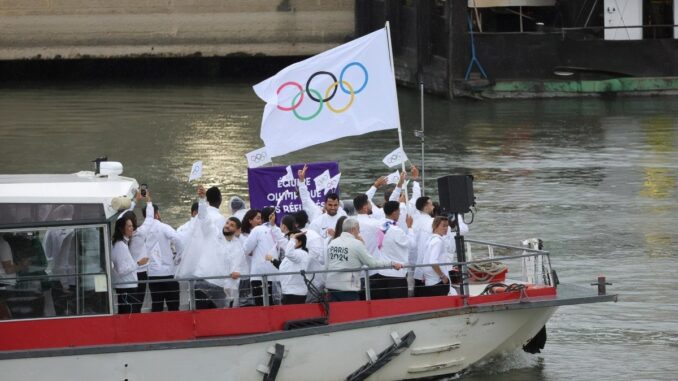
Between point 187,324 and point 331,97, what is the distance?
12.2 ft

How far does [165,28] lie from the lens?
40.6 m

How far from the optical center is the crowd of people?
40.8 ft

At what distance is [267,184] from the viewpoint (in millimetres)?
15828

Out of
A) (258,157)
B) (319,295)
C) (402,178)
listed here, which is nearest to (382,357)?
(319,295)

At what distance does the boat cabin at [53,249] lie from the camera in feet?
38.1

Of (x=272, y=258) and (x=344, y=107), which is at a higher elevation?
(x=344, y=107)

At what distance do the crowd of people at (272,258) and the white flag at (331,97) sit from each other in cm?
143

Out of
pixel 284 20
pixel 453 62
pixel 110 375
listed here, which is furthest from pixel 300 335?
pixel 284 20

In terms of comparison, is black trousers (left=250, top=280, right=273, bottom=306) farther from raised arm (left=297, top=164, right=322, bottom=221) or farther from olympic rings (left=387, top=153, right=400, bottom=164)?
olympic rings (left=387, top=153, right=400, bottom=164)

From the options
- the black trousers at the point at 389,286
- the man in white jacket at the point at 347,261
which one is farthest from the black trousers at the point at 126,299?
the black trousers at the point at 389,286

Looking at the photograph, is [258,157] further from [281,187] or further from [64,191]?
[64,191]

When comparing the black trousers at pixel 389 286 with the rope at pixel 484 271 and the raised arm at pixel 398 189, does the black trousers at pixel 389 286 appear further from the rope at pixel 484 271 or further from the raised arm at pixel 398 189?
the raised arm at pixel 398 189

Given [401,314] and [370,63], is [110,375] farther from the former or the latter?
[370,63]

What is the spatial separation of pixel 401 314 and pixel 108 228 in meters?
2.71
